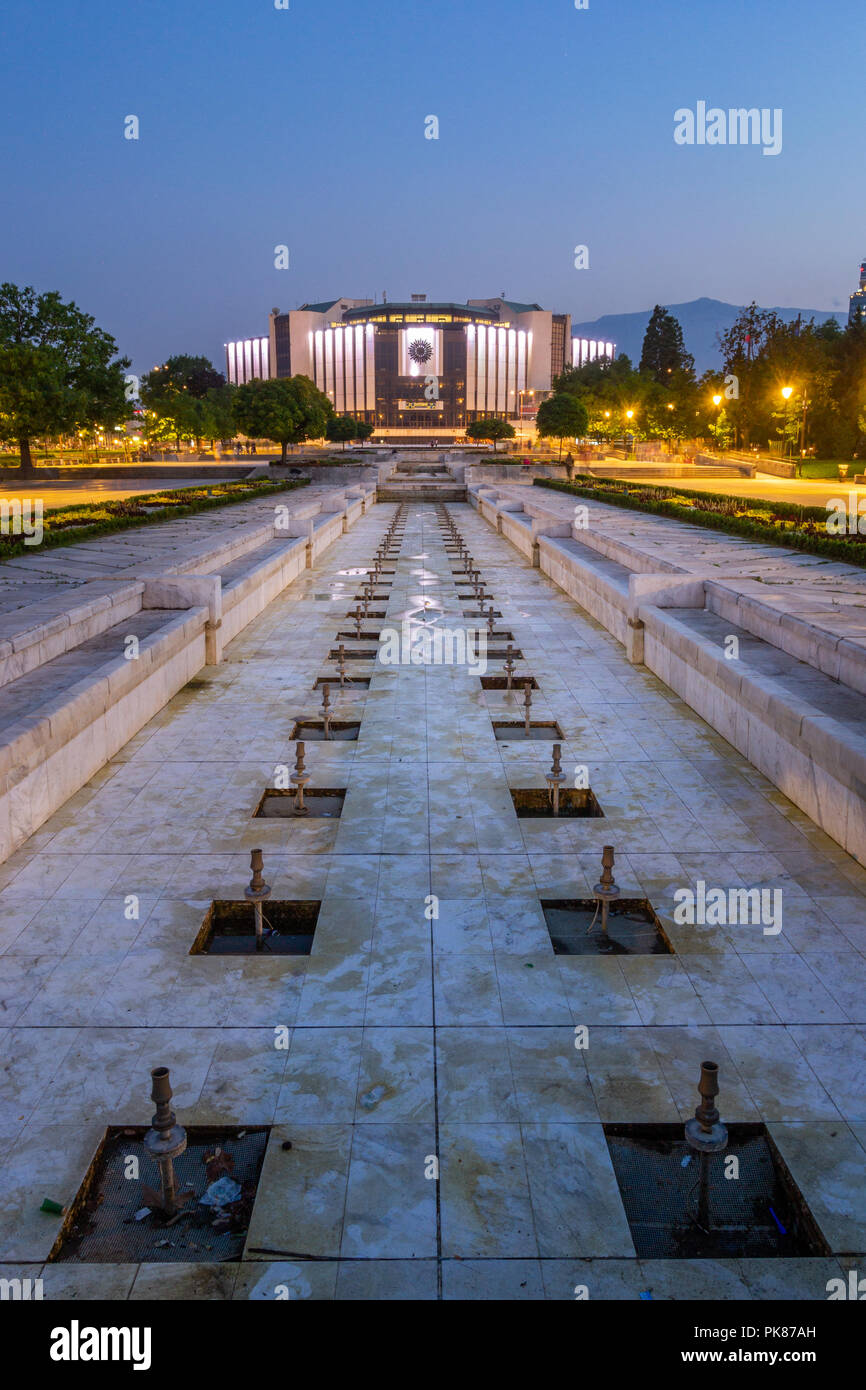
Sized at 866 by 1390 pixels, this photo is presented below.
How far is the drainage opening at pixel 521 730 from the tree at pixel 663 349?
327 feet

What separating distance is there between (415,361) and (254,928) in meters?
139

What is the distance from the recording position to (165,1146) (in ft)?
12.9

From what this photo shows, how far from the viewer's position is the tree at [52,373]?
133 ft

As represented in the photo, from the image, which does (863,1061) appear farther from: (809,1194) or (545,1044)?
(545,1044)

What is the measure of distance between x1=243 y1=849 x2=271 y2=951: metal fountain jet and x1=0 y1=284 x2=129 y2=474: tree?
3921cm

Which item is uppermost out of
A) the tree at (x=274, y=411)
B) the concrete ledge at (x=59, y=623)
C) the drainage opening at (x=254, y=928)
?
the tree at (x=274, y=411)

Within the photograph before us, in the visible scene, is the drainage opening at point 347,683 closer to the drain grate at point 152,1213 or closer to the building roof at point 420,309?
the drain grate at point 152,1213

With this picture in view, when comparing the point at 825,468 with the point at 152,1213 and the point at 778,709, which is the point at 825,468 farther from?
the point at 152,1213

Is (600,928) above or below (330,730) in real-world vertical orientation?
below

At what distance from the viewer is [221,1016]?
5.18 m

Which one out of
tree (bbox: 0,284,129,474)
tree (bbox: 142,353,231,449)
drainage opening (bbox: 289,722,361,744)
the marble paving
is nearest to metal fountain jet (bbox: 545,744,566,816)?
the marble paving
